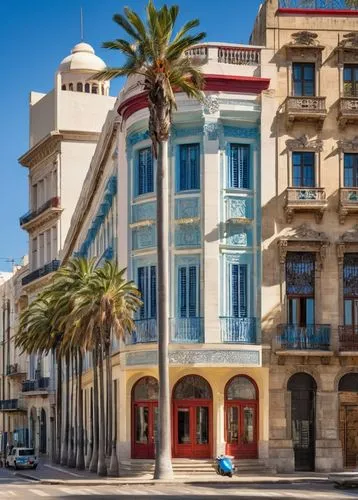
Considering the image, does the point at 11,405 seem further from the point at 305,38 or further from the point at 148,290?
the point at 305,38

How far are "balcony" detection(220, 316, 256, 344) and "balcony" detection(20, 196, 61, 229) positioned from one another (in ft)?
148

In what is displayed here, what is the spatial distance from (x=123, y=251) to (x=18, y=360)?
2240 inches

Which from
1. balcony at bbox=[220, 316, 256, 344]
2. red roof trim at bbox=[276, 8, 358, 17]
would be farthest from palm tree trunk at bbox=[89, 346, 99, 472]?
red roof trim at bbox=[276, 8, 358, 17]

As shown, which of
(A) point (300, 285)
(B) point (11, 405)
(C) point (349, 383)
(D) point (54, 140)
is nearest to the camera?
(C) point (349, 383)

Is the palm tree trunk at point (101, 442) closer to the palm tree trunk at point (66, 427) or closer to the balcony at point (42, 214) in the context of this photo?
the palm tree trunk at point (66, 427)

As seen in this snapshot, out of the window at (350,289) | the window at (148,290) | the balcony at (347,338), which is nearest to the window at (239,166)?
the window at (148,290)

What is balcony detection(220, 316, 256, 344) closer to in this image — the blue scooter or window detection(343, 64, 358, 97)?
the blue scooter

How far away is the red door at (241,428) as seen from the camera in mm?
51125

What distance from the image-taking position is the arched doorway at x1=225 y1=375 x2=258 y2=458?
5119 centimetres

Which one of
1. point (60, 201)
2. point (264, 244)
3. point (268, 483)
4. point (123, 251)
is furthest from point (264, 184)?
point (60, 201)

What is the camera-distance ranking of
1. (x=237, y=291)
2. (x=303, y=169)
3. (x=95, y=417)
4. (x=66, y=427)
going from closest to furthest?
1. (x=237, y=291)
2. (x=303, y=169)
3. (x=95, y=417)
4. (x=66, y=427)

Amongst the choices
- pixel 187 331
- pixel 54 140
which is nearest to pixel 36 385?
pixel 54 140

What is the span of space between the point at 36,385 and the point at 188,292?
153 ft

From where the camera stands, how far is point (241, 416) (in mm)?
51469
